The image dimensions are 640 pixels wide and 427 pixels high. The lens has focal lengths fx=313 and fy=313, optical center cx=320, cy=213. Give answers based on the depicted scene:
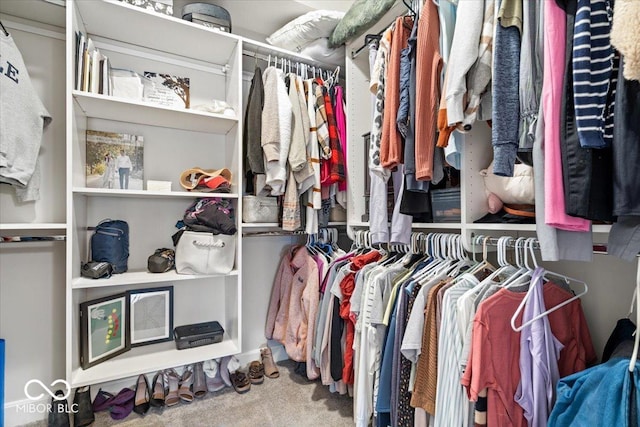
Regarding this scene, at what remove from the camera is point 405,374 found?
47.1 inches

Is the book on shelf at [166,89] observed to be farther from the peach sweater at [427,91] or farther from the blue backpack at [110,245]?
the peach sweater at [427,91]

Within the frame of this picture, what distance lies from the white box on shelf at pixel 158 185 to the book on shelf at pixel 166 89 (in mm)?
425

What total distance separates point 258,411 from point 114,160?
5.13ft

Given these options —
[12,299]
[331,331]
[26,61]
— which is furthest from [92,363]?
[26,61]

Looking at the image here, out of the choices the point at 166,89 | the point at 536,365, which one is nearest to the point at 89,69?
the point at 166,89

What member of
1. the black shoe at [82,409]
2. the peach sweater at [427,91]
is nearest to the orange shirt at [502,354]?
the peach sweater at [427,91]

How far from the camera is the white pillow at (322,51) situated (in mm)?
1899

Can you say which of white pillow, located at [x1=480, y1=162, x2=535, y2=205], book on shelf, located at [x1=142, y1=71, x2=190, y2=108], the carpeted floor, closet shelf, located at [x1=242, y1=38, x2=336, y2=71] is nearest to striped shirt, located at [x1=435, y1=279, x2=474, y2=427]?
white pillow, located at [x1=480, y1=162, x2=535, y2=205]

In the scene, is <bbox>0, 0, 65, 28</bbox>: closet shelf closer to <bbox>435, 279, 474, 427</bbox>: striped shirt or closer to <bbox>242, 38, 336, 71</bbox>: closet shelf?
<bbox>242, 38, 336, 71</bbox>: closet shelf

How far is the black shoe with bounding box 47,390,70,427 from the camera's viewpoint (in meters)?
1.48

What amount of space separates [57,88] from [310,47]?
1.39m

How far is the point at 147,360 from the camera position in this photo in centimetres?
164

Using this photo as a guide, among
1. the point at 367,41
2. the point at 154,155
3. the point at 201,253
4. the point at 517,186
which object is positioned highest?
the point at 367,41

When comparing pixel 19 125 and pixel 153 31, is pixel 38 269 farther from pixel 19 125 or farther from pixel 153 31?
pixel 153 31
